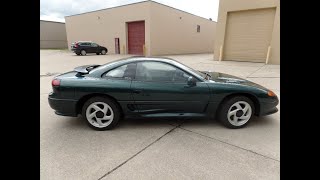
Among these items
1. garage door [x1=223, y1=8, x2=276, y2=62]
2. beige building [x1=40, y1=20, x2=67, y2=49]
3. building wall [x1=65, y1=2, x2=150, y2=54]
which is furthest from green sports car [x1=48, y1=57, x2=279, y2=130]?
beige building [x1=40, y1=20, x2=67, y2=49]

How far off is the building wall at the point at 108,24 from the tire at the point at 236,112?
58.3 ft

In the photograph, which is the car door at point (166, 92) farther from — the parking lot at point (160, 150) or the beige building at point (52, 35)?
the beige building at point (52, 35)

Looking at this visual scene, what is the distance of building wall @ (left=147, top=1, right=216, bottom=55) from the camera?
20.6 metres

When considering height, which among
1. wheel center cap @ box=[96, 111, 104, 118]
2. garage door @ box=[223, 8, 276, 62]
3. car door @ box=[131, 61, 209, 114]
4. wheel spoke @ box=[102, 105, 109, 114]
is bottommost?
wheel center cap @ box=[96, 111, 104, 118]

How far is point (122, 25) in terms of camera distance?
22.5 meters

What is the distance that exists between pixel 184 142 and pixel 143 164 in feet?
2.70

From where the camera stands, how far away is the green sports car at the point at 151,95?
11.3ft

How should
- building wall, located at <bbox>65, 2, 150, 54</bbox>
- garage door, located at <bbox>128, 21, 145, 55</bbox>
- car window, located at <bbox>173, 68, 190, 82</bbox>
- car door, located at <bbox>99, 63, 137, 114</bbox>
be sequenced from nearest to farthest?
car door, located at <bbox>99, 63, 137, 114</bbox>, car window, located at <bbox>173, 68, 190, 82</bbox>, building wall, located at <bbox>65, 2, 150, 54</bbox>, garage door, located at <bbox>128, 21, 145, 55</bbox>

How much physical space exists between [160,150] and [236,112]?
1.59 metres

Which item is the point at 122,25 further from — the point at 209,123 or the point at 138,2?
the point at 209,123

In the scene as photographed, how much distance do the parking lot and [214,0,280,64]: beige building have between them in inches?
414

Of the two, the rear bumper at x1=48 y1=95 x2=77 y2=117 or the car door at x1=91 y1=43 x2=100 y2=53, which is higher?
the car door at x1=91 y1=43 x2=100 y2=53

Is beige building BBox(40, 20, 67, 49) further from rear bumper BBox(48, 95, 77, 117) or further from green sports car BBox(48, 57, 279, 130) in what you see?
green sports car BBox(48, 57, 279, 130)
